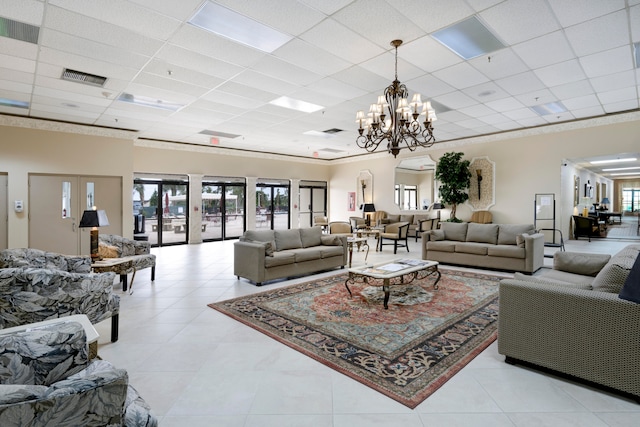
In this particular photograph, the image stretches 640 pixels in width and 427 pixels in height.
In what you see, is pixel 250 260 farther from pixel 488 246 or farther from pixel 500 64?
pixel 500 64

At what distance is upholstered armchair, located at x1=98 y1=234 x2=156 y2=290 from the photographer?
511 cm

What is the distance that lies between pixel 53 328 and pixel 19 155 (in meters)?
7.84

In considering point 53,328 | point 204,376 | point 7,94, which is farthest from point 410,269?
point 7,94

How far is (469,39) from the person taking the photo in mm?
3980

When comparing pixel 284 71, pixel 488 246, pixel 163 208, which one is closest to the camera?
pixel 284 71

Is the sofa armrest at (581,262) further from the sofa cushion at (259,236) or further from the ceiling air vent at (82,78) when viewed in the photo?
the ceiling air vent at (82,78)

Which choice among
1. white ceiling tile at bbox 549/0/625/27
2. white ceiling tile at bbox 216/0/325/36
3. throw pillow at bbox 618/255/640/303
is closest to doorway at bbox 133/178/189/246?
white ceiling tile at bbox 216/0/325/36

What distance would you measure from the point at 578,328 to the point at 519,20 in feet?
10.5

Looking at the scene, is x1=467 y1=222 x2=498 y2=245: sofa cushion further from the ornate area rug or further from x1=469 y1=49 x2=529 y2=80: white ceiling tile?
x1=469 y1=49 x2=529 y2=80: white ceiling tile

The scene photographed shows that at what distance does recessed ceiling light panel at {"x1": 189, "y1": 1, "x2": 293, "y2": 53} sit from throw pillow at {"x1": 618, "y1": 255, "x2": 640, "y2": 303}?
391 cm

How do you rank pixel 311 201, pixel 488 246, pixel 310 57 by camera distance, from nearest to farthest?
pixel 310 57 < pixel 488 246 < pixel 311 201

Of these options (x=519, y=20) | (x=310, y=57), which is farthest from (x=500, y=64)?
(x=310, y=57)

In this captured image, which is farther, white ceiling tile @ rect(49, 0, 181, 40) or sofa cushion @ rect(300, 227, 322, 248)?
sofa cushion @ rect(300, 227, 322, 248)

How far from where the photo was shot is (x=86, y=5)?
3.21m
